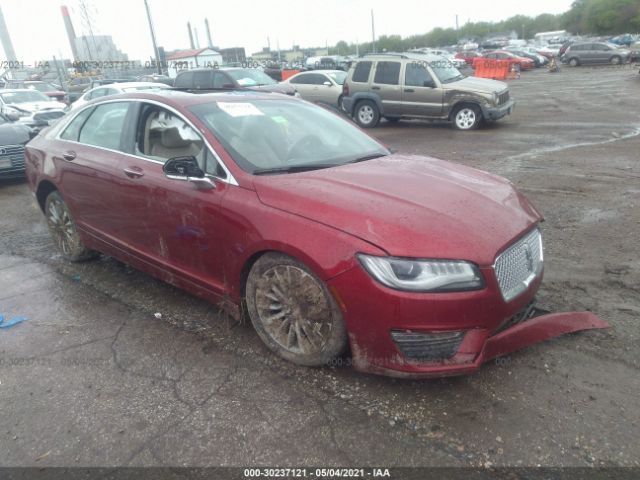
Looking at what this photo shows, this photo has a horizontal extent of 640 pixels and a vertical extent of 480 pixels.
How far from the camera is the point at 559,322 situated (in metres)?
2.97

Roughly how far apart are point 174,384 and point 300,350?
0.77 meters

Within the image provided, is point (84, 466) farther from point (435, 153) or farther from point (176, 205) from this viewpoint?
point (435, 153)

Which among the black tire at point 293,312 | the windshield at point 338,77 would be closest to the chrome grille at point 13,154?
the black tire at point 293,312

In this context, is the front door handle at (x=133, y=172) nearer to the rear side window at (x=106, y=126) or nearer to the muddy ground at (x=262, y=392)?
the rear side window at (x=106, y=126)

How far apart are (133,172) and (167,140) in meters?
0.35

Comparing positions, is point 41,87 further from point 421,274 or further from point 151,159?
point 421,274

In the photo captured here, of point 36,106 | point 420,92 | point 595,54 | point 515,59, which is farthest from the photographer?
point 515,59

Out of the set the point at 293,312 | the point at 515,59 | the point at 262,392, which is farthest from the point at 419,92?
the point at 515,59

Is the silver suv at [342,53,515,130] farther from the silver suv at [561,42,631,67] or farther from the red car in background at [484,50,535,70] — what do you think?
Result: the silver suv at [561,42,631,67]

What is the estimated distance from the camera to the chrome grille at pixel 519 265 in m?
2.55

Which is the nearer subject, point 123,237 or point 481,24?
point 123,237

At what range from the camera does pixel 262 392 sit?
276cm

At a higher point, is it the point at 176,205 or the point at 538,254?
the point at 176,205

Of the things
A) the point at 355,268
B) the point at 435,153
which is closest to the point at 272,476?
the point at 355,268
